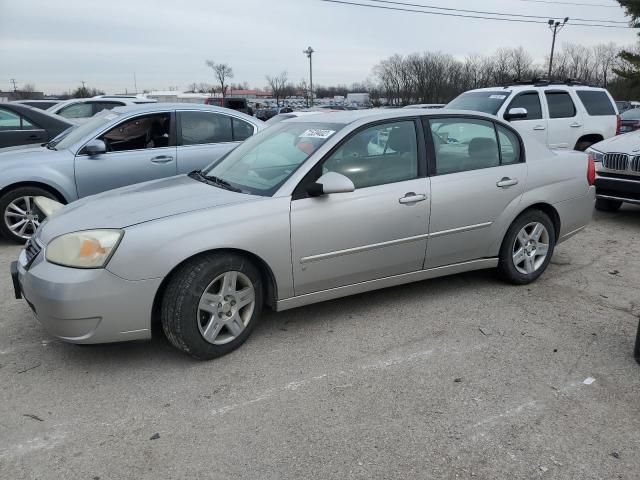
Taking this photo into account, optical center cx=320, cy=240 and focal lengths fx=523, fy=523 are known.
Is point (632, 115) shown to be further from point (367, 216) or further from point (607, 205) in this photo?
point (367, 216)

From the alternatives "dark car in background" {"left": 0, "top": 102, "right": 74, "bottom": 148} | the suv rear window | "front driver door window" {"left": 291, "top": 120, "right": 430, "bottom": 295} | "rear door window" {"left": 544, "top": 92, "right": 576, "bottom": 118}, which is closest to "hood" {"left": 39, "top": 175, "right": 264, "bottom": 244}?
"front driver door window" {"left": 291, "top": 120, "right": 430, "bottom": 295}

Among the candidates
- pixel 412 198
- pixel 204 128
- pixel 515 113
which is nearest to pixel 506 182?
pixel 412 198

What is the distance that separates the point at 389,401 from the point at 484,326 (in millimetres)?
1291

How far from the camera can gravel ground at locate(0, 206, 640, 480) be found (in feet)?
7.98

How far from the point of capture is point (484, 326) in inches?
152

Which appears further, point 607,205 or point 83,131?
point 607,205

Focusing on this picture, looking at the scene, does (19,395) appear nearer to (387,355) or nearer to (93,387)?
(93,387)

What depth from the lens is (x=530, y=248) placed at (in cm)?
468

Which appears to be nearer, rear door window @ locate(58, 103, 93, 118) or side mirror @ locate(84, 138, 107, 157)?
side mirror @ locate(84, 138, 107, 157)

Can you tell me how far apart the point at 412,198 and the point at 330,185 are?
757 mm

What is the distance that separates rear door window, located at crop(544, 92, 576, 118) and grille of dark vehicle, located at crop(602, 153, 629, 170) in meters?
2.46

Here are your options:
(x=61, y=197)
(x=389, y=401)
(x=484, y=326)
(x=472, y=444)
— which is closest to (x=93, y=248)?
(x=389, y=401)

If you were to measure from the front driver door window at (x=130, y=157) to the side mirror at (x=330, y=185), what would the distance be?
3.34 meters

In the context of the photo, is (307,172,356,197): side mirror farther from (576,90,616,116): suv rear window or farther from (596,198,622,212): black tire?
(576,90,616,116): suv rear window
